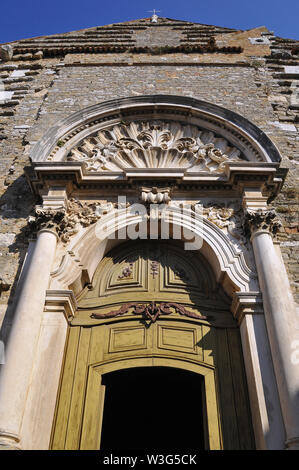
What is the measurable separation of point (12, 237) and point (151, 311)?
2.14 metres

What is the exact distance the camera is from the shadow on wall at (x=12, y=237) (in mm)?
4562

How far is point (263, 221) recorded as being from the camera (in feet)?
16.1

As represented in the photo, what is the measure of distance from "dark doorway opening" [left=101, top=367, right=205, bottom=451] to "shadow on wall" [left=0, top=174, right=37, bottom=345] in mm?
2038

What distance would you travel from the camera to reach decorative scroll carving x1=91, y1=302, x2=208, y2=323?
4629 mm

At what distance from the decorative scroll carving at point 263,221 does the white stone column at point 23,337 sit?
2.50 metres

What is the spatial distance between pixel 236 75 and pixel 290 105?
1382mm

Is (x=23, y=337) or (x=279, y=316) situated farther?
(x=279, y=316)

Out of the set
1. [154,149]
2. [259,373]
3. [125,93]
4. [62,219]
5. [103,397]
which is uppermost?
[125,93]

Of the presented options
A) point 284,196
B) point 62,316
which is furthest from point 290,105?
point 62,316

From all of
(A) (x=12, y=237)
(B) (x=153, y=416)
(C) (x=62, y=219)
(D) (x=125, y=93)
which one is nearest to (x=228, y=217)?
(C) (x=62, y=219)

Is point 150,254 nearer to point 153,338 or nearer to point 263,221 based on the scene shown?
point 153,338

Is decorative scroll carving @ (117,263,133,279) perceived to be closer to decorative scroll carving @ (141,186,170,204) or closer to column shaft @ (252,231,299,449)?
decorative scroll carving @ (141,186,170,204)

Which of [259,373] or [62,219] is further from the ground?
[62,219]

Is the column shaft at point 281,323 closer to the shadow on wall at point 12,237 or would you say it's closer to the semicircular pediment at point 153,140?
the semicircular pediment at point 153,140
